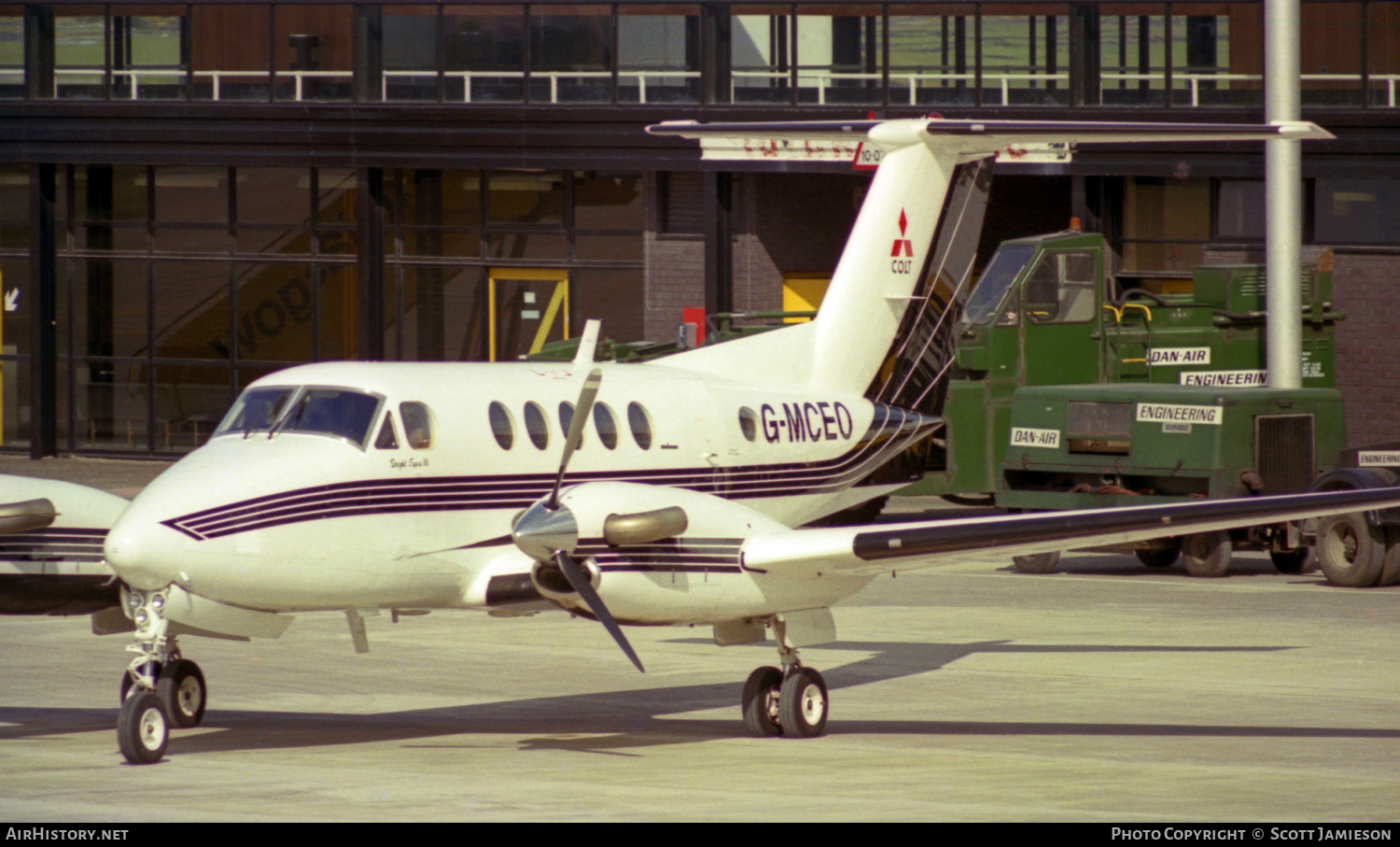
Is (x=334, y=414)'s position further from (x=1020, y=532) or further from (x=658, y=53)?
(x=658, y=53)

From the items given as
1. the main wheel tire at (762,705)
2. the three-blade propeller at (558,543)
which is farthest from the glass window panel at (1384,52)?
the three-blade propeller at (558,543)

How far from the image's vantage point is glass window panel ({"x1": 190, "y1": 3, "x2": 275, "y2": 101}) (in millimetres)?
32750

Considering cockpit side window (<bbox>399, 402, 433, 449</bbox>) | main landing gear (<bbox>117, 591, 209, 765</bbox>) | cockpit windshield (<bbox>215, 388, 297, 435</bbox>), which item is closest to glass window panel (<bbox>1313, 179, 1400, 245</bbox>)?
cockpit side window (<bbox>399, 402, 433, 449</bbox>)

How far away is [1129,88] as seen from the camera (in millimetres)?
29125

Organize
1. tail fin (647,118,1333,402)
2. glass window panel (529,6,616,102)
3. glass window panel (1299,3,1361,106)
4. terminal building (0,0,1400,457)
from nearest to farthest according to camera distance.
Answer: tail fin (647,118,1333,402) < glass window panel (1299,3,1361,106) < terminal building (0,0,1400,457) < glass window panel (529,6,616,102)

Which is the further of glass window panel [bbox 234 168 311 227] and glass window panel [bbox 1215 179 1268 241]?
glass window panel [bbox 234 168 311 227]

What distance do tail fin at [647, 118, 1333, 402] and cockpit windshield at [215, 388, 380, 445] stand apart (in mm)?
3427

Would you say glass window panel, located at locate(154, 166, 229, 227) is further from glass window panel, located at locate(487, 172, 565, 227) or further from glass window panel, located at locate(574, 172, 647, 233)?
glass window panel, located at locate(574, 172, 647, 233)

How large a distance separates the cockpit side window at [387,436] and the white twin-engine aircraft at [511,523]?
1 cm

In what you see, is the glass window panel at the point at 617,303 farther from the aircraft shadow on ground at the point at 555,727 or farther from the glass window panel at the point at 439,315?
the aircraft shadow on ground at the point at 555,727

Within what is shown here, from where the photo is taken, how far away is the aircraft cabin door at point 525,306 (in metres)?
32.3

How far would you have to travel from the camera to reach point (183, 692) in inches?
505
